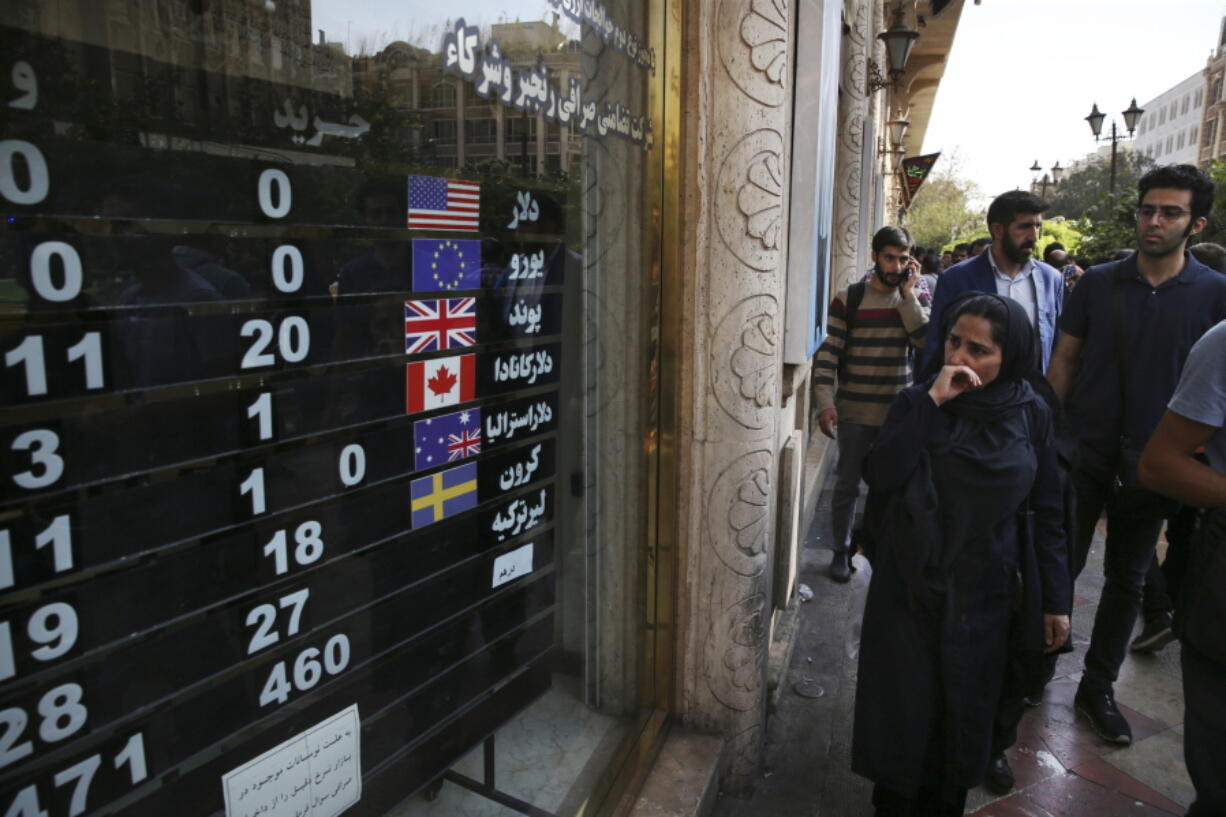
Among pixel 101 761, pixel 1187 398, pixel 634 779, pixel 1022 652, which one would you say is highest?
pixel 1187 398

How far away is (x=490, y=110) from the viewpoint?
178 centimetres

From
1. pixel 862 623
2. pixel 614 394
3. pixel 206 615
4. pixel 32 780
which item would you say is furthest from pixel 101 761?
pixel 862 623

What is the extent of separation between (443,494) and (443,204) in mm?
566

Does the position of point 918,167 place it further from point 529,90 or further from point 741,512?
point 529,90

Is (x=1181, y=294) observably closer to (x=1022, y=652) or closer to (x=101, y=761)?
(x=1022, y=652)

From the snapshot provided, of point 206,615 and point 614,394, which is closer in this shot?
point 206,615

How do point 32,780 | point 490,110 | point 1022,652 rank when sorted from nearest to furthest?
1. point 32,780
2. point 490,110
3. point 1022,652

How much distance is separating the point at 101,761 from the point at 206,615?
216 millimetres

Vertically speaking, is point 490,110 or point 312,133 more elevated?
point 490,110

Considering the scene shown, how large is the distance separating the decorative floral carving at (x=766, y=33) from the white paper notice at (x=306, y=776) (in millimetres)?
2170

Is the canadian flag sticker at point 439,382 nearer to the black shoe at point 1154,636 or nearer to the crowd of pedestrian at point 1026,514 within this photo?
the crowd of pedestrian at point 1026,514

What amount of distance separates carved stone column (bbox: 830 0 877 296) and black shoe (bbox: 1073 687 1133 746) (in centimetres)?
415

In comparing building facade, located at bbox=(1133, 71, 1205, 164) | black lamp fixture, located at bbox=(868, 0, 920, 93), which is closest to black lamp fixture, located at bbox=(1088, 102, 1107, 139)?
black lamp fixture, located at bbox=(868, 0, 920, 93)

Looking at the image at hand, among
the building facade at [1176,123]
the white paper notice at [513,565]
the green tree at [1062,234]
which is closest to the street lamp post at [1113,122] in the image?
the green tree at [1062,234]
